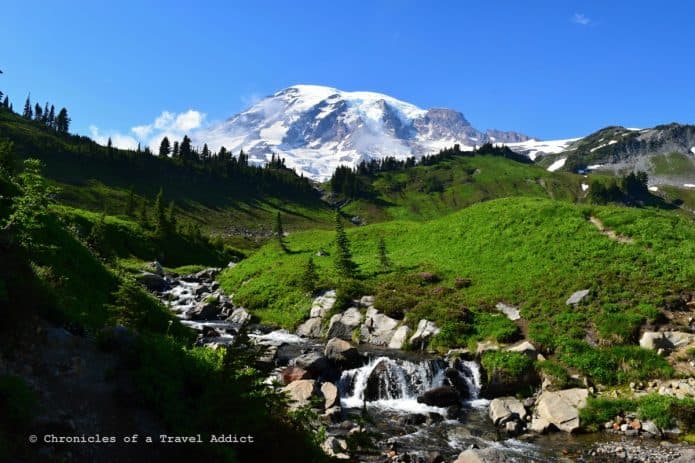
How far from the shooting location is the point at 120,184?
185 meters

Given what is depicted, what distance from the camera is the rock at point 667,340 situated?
978 inches

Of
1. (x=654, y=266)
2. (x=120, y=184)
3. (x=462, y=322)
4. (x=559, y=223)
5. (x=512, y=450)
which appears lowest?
(x=512, y=450)

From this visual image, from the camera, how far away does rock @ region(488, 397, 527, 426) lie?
844 inches

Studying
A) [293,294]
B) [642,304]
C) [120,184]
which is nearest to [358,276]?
[293,294]

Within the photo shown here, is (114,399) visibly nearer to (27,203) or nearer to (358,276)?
(27,203)

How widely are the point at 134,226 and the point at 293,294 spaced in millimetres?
55801

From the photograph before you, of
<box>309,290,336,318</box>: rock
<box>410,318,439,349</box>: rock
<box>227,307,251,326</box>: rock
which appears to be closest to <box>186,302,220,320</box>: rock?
<box>227,307,251,326</box>: rock

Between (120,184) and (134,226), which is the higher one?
(120,184)

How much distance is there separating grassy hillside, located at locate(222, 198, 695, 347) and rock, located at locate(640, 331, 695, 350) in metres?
1.24

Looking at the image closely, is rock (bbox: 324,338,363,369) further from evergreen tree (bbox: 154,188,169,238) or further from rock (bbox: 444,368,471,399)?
evergreen tree (bbox: 154,188,169,238)

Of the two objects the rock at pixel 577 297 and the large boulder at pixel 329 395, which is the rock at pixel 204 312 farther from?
the rock at pixel 577 297

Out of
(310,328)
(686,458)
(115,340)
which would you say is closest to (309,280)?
(310,328)

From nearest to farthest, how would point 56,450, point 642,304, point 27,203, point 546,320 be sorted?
1. point 56,450
2. point 27,203
3. point 642,304
4. point 546,320

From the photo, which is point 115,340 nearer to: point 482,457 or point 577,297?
point 482,457
